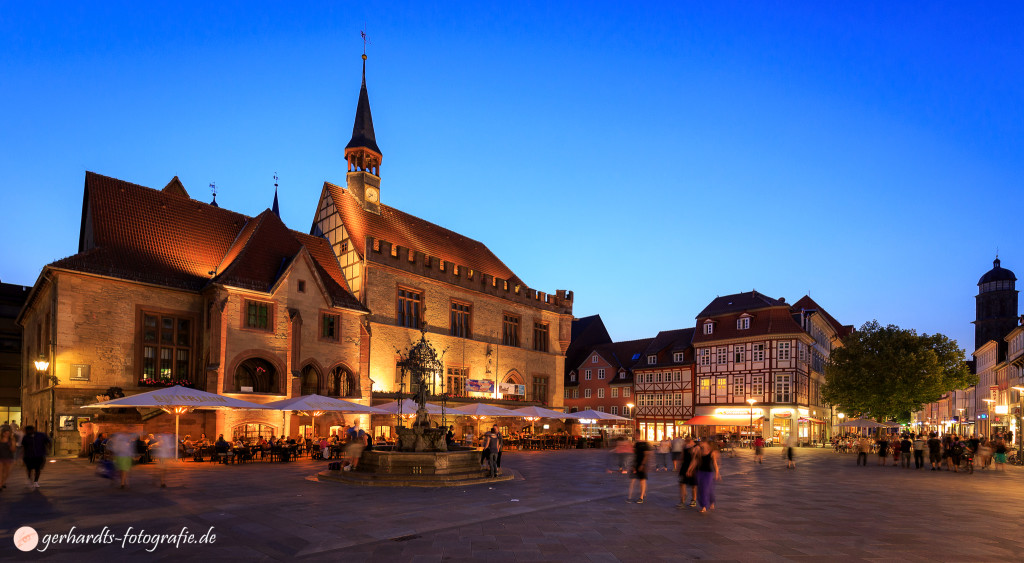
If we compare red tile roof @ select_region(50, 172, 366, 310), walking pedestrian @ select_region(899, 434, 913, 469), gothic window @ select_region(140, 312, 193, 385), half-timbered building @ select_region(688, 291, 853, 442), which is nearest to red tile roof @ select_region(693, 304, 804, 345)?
half-timbered building @ select_region(688, 291, 853, 442)

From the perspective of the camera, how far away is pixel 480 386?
150 ft

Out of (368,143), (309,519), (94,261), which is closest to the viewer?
(309,519)

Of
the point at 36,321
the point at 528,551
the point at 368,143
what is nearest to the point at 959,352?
the point at 368,143

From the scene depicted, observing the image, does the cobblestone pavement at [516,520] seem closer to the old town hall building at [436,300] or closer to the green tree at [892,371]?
the old town hall building at [436,300]

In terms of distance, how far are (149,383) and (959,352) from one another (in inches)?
2115

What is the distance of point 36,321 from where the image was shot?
35.6m

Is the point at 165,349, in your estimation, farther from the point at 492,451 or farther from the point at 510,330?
the point at 510,330

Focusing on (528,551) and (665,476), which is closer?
(528,551)

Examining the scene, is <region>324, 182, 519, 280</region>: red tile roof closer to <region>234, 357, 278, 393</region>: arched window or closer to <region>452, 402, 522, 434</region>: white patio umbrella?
<region>234, 357, 278, 393</region>: arched window

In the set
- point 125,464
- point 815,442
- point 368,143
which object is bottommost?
point 815,442

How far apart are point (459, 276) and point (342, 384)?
11.7 meters

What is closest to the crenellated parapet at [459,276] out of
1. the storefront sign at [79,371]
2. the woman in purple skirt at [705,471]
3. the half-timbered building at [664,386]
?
the storefront sign at [79,371]

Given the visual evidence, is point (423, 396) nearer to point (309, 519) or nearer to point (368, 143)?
point (309, 519)

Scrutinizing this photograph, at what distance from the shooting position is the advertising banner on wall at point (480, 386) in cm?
4503
